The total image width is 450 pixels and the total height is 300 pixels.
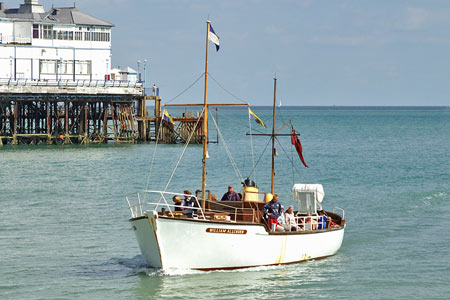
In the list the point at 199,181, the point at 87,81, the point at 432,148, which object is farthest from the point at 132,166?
the point at 432,148

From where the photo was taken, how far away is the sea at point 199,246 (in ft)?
76.2

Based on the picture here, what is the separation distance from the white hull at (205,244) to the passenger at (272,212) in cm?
57

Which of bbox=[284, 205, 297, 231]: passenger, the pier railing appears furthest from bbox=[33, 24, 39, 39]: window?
bbox=[284, 205, 297, 231]: passenger

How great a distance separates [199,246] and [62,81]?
50.7 metres

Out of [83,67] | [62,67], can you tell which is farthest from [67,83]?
[83,67]

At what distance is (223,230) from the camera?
23422mm

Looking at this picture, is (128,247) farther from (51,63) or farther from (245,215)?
(51,63)

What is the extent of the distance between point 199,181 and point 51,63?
31.7m

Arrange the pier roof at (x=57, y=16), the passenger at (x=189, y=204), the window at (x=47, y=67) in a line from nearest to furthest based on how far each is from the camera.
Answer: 1. the passenger at (x=189, y=204)
2. the window at (x=47, y=67)
3. the pier roof at (x=57, y=16)

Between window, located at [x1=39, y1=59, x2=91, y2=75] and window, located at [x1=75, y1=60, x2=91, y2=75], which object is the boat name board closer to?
window, located at [x1=39, y1=59, x2=91, y2=75]

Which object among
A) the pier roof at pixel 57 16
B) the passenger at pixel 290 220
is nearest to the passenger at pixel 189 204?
the passenger at pixel 290 220

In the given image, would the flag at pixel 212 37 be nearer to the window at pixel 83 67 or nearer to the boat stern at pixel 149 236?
the boat stern at pixel 149 236

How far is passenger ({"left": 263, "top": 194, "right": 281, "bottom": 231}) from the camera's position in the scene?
25.2 metres

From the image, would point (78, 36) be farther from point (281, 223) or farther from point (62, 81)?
point (281, 223)
